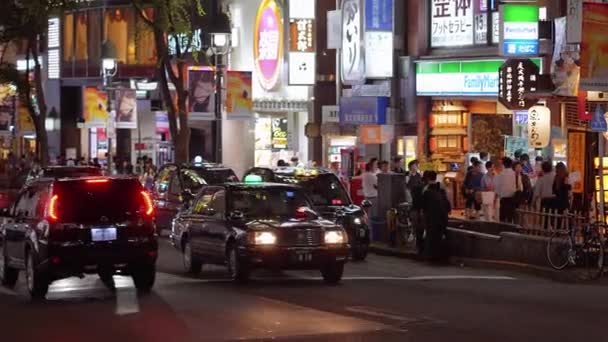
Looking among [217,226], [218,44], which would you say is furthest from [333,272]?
[218,44]

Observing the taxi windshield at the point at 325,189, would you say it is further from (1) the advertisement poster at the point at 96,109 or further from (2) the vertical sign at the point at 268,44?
(1) the advertisement poster at the point at 96,109

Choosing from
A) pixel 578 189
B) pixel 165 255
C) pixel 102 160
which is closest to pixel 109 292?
pixel 165 255

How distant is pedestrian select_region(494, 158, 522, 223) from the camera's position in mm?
25969

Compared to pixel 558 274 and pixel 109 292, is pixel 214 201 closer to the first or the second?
pixel 109 292

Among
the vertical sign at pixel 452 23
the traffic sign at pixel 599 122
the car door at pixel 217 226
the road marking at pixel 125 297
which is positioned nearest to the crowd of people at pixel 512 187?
the traffic sign at pixel 599 122

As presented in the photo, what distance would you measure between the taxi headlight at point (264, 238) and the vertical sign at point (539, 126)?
11.6m

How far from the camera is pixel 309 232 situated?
18250 millimetres

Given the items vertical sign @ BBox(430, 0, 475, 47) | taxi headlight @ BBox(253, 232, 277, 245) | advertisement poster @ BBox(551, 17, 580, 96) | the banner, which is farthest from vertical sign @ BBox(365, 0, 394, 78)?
taxi headlight @ BBox(253, 232, 277, 245)

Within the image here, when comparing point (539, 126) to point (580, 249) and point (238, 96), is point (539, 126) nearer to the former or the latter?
point (580, 249)

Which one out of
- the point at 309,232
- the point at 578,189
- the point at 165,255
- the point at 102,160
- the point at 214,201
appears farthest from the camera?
the point at 102,160

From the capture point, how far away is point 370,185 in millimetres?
26484

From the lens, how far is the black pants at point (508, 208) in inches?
1038

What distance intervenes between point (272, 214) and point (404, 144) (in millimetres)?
18904

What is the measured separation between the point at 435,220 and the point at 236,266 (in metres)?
5.95
